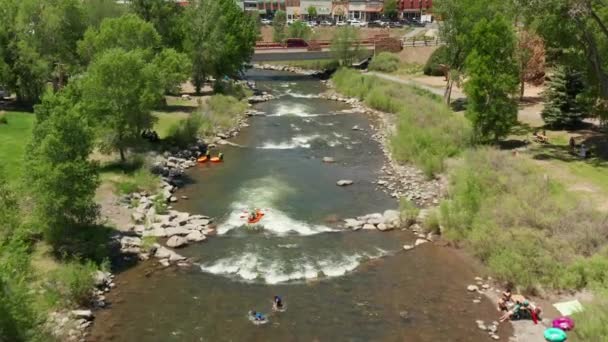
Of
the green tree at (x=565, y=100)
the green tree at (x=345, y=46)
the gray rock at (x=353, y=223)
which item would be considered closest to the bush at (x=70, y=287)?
the gray rock at (x=353, y=223)

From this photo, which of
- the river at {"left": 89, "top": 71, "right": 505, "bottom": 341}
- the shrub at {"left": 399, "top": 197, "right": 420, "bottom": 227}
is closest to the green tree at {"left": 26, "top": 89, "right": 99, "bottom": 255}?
the river at {"left": 89, "top": 71, "right": 505, "bottom": 341}

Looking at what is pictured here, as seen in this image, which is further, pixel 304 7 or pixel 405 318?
pixel 304 7

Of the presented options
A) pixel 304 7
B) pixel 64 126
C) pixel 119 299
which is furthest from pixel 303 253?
pixel 304 7

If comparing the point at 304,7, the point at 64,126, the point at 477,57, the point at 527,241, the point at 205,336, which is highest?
the point at 304,7

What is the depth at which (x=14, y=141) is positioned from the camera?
43.0m

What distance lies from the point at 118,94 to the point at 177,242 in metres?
13.5

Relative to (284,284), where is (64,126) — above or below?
above

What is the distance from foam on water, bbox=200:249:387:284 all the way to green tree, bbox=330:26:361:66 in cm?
6660

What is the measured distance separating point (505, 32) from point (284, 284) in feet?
91.0

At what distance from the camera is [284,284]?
2748cm

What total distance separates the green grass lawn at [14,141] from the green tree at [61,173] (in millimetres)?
5315

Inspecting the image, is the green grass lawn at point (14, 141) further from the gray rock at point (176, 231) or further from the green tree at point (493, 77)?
the green tree at point (493, 77)

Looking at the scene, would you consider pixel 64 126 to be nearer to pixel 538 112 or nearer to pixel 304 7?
pixel 538 112

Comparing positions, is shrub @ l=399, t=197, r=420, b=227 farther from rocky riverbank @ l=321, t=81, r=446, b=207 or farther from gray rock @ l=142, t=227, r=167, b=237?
gray rock @ l=142, t=227, r=167, b=237
